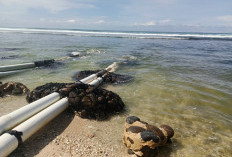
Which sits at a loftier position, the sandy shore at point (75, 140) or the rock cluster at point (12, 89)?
the rock cluster at point (12, 89)

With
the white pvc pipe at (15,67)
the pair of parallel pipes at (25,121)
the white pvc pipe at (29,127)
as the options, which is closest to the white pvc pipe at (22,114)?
the pair of parallel pipes at (25,121)

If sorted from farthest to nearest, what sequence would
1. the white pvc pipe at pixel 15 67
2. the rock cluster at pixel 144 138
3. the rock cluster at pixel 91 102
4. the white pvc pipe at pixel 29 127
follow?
1. the white pvc pipe at pixel 15 67
2. the rock cluster at pixel 91 102
3. the rock cluster at pixel 144 138
4. the white pvc pipe at pixel 29 127

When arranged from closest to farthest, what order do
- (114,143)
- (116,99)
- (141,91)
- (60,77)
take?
(114,143) → (116,99) → (141,91) → (60,77)

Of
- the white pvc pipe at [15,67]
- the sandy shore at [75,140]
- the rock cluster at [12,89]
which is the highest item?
the white pvc pipe at [15,67]

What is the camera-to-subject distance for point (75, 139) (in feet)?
14.3

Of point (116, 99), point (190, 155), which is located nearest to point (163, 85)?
point (116, 99)

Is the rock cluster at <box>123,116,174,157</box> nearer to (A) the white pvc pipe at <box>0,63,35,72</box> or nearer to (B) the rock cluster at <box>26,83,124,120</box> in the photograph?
(B) the rock cluster at <box>26,83,124,120</box>

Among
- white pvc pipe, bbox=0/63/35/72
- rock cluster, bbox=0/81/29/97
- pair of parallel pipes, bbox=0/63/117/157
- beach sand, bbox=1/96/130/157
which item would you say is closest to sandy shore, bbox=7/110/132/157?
beach sand, bbox=1/96/130/157

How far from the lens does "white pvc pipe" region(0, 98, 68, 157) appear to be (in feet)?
11.3

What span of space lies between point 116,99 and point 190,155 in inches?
110

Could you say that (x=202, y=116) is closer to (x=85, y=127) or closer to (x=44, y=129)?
(x=85, y=127)

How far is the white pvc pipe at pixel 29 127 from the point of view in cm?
344

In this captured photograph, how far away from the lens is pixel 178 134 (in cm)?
473

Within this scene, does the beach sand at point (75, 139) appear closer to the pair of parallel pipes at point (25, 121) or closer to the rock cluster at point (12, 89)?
the pair of parallel pipes at point (25, 121)
